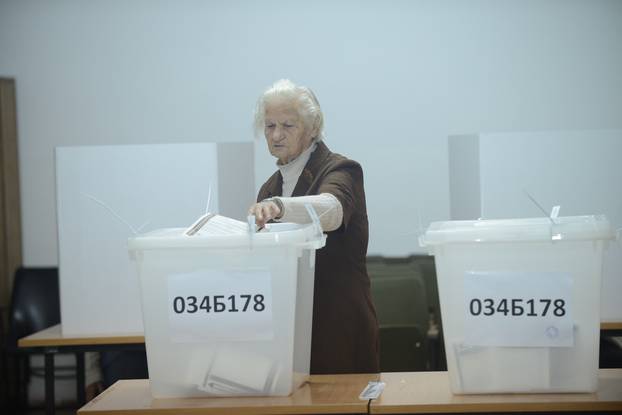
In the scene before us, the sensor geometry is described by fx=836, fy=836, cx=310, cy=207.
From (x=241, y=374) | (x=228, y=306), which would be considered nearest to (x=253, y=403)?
(x=241, y=374)

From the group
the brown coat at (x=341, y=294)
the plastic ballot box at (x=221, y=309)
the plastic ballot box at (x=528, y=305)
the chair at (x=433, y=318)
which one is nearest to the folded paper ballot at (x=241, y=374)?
the plastic ballot box at (x=221, y=309)

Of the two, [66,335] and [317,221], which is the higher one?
[317,221]

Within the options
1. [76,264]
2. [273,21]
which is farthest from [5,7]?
[76,264]

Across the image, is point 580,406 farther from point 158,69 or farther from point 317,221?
point 158,69

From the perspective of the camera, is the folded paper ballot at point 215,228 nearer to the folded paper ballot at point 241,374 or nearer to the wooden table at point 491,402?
the folded paper ballot at point 241,374

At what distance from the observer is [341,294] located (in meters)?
2.06

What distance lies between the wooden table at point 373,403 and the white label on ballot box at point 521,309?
98mm

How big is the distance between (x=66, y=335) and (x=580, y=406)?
2.27m

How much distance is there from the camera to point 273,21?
14.9 feet

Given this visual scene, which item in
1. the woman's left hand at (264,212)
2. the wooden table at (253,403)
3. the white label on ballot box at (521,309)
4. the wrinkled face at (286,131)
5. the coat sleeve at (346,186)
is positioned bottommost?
the wooden table at (253,403)

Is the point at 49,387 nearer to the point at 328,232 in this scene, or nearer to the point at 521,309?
the point at 328,232

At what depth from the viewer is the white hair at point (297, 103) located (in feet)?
7.05

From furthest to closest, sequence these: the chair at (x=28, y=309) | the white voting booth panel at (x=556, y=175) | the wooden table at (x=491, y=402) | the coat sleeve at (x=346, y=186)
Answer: the chair at (x=28, y=309) → the white voting booth panel at (x=556, y=175) → the coat sleeve at (x=346, y=186) → the wooden table at (x=491, y=402)

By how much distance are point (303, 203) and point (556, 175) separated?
175 cm
